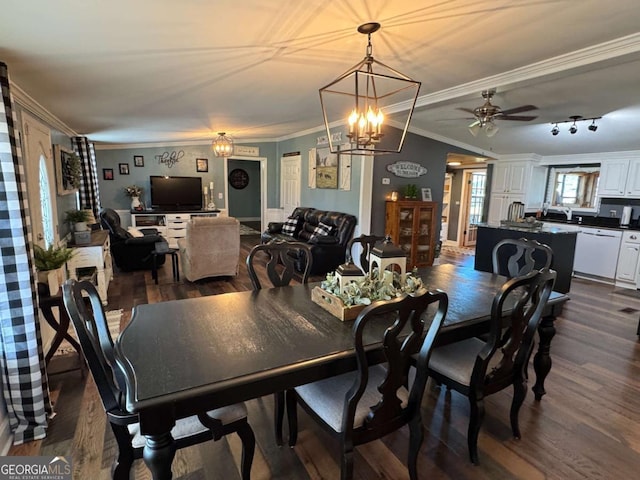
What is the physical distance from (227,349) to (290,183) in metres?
6.57

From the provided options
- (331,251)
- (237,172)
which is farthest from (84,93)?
(237,172)

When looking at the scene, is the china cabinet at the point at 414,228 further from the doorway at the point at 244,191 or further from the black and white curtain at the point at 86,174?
the doorway at the point at 244,191

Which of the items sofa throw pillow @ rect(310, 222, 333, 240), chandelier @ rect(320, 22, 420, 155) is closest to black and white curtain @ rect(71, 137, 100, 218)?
sofa throw pillow @ rect(310, 222, 333, 240)

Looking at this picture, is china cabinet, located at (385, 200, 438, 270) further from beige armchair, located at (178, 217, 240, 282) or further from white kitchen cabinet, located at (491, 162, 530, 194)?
beige armchair, located at (178, 217, 240, 282)

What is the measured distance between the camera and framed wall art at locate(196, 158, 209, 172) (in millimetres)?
8117

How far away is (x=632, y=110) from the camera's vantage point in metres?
4.08

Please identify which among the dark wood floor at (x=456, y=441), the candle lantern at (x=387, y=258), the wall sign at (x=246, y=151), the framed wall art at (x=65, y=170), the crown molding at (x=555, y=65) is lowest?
the dark wood floor at (x=456, y=441)

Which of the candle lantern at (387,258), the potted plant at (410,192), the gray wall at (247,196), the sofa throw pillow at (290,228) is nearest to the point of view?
the candle lantern at (387,258)

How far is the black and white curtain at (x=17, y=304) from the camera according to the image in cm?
176

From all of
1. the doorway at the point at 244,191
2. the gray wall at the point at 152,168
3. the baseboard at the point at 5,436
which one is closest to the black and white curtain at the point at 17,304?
the baseboard at the point at 5,436

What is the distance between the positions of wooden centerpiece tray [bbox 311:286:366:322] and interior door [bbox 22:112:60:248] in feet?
7.97

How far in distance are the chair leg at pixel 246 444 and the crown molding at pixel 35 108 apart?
10.0 ft

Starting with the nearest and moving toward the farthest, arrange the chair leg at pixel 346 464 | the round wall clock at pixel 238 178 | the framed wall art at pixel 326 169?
the chair leg at pixel 346 464 → the framed wall art at pixel 326 169 → the round wall clock at pixel 238 178

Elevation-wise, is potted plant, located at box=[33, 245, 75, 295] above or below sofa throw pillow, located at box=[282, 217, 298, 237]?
above
